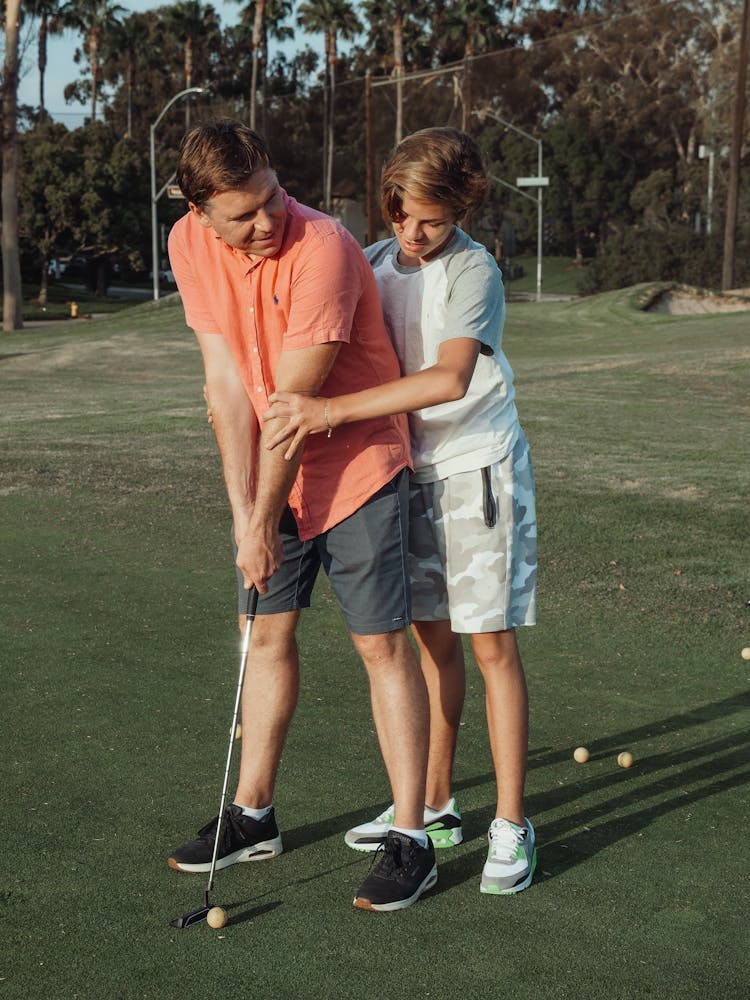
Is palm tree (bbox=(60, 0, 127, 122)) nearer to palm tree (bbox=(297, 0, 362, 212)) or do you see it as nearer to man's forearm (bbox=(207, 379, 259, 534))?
palm tree (bbox=(297, 0, 362, 212))

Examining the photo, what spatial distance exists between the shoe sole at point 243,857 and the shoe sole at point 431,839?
0.20m

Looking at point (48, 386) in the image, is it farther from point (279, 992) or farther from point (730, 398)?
point (279, 992)

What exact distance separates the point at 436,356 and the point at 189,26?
7183 centimetres

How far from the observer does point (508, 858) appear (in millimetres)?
3357

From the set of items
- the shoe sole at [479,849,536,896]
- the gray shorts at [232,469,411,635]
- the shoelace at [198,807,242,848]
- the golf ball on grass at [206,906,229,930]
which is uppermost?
the gray shorts at [232,469,411,635]

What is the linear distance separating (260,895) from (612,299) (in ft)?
95.5

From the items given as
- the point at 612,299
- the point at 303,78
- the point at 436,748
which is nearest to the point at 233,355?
the point at 436,748

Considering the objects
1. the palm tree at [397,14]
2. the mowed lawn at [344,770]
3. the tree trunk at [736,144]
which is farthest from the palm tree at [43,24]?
the mowed lawn at [344,770]

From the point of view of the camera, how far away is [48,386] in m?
20.3

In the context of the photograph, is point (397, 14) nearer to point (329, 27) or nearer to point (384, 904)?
point (329, 27)

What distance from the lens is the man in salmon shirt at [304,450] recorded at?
3.11 m

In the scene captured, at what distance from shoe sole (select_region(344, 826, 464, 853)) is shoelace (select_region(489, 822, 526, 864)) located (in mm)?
183

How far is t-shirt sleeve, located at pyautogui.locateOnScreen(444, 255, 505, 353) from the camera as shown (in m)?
3.21

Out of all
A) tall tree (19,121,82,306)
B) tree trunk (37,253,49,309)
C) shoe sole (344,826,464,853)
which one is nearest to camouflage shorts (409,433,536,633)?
shoe sole (344,826,464,853)
